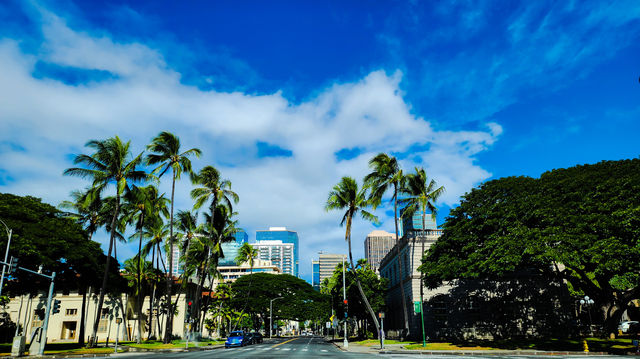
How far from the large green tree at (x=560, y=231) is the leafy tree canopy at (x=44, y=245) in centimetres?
2627

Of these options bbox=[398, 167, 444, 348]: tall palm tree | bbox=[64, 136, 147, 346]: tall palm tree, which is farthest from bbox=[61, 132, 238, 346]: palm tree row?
bbox=[398, 167, 444, 348]: tall palm tree

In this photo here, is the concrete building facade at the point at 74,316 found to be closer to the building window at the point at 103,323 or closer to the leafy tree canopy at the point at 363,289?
the building window at the point at 103,323

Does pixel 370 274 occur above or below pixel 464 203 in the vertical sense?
below

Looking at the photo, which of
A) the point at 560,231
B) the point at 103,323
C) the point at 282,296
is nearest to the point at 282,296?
the point at 282,296

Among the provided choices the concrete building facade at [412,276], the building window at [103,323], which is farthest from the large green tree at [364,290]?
the building window at [103,323]

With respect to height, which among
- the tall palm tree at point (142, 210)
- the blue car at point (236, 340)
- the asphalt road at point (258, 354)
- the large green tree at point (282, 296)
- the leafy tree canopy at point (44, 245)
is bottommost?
the blue car at point (236, 340)

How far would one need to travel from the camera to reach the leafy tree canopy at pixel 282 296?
235ft

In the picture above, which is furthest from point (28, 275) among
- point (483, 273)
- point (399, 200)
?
point (483, 273)

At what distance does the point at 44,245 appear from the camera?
28.3 m

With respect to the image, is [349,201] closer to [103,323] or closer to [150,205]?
[150,205]

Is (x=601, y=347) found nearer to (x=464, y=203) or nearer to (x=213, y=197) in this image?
(x=464, y=203)

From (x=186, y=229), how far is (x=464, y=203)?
3021cm

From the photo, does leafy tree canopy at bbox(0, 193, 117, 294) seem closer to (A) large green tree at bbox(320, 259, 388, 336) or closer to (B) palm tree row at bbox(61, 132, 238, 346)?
(B) palm tree row at bbox(61, 132, 238, 346)

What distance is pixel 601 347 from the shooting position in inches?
966
